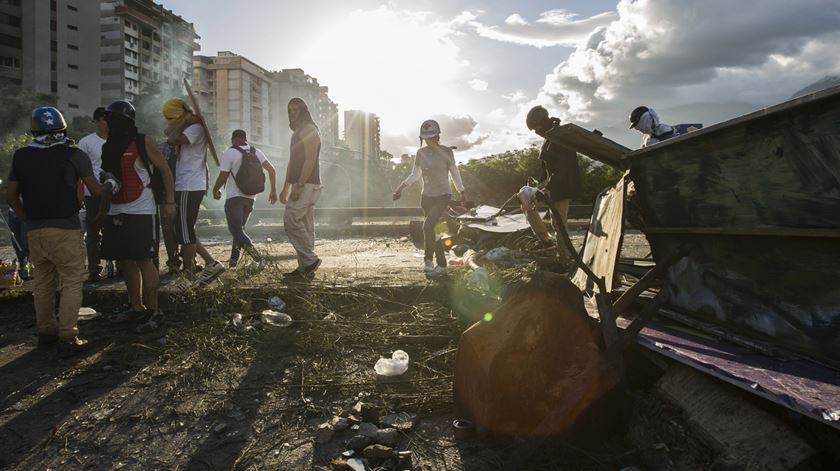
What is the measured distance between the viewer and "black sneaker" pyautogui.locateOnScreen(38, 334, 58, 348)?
3.76m

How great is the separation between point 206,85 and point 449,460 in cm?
7492

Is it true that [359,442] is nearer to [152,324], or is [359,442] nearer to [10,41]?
[152,324]

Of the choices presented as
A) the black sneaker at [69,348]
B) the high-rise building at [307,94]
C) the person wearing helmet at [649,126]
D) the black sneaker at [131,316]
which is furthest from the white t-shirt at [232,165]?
the high-rise building at [307,94]

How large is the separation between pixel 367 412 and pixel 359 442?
0.29m

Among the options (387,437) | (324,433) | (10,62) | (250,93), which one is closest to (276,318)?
(324,433)

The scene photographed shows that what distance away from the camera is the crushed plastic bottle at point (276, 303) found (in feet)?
14.8

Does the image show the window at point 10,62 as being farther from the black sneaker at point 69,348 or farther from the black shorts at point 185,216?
the black sneaker at point 69,348

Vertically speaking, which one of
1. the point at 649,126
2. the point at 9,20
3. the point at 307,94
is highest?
the point at 307,94

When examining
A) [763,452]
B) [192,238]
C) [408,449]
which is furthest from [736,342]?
[192,238]

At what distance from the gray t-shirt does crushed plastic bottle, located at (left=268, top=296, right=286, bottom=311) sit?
166 centimetres

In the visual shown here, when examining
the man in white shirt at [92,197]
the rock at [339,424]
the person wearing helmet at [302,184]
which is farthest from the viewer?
the person wearing helmet at [302,184]

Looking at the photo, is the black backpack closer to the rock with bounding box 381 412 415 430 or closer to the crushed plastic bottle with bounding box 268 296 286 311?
the crushed plastic bottle with bounding box 268 296 286 311

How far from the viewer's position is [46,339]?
3777mm

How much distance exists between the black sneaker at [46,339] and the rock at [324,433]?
264 centimetres
